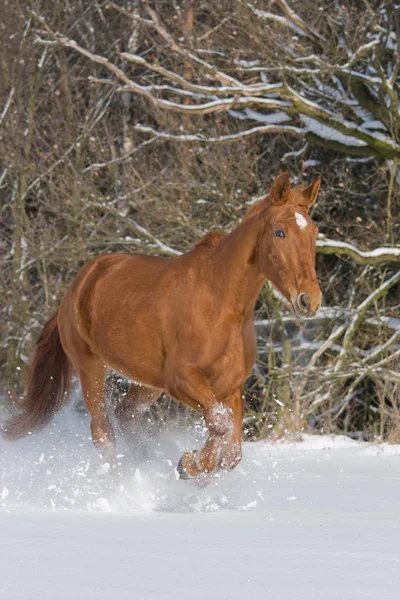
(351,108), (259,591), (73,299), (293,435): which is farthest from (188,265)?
(351,108)

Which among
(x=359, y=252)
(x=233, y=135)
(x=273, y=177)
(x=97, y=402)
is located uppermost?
(x=97, y=402)

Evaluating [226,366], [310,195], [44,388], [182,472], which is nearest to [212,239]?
[310,195]

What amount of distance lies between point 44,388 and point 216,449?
2.18 meters

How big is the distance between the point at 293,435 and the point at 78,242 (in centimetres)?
372

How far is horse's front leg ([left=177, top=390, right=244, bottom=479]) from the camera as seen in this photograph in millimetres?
5453

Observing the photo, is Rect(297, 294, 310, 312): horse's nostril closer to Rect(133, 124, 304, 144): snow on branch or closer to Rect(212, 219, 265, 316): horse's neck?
Rect(212, 219, 265, 316): horse's neck

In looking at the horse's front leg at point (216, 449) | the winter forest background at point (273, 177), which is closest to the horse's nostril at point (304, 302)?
the horse's front leg at point (216, 449)

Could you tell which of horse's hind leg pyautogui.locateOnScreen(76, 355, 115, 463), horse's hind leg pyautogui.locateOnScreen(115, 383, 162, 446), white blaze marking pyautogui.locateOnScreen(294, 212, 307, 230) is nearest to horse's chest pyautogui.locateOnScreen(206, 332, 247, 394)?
white blaze marking pyautogui.locateOnScreen(294, 212, 307, 230)

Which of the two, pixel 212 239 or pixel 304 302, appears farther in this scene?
pixel 212 239

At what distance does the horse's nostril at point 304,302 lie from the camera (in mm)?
5168

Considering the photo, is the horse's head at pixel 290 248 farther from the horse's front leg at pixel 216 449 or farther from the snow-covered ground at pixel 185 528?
the snow-covered ground at pixel 185 528

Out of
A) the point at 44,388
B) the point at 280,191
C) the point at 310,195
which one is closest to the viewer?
the point at 280,191

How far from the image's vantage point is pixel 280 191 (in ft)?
17.9

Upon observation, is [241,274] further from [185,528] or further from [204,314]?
[185,528]
